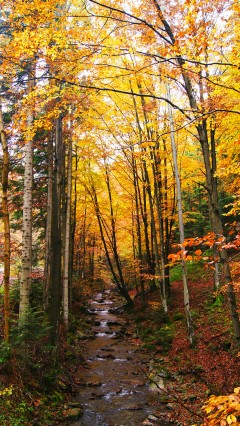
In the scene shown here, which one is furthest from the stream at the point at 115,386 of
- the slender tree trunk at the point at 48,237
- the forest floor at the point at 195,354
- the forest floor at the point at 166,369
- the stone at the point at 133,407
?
the slender tree trunk at the point at 48,237

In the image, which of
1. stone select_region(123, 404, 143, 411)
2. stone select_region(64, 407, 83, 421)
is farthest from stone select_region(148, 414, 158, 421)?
stone select_region(64, 407, 83, 421)

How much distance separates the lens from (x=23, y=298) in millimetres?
7926

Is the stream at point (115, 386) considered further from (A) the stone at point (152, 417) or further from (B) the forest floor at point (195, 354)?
(B) the forest floor at point (195, 354)

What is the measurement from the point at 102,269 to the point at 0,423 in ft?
88.2

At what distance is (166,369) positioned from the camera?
9.10 metres

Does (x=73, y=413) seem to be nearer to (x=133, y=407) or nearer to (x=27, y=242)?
(x=133, y=407)

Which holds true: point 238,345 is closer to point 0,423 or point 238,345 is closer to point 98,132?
point 0,423

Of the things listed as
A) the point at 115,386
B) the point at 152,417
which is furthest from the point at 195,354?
the point at 152,417

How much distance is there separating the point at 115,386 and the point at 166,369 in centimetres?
173

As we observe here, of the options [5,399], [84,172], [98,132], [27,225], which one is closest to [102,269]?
[84,172]

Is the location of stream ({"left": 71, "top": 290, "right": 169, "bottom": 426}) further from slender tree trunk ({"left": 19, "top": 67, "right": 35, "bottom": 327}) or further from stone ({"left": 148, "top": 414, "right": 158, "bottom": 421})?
slender tree trunk ({"left": 19, "top": 67, "right": 35, "bottom": 327})

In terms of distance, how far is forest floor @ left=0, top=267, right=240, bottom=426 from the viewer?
596 cm

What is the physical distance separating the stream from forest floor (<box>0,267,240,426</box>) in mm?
301

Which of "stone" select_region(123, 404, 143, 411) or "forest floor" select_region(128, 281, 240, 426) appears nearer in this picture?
"forest floor" select_region(128, 281, 240, 426)
